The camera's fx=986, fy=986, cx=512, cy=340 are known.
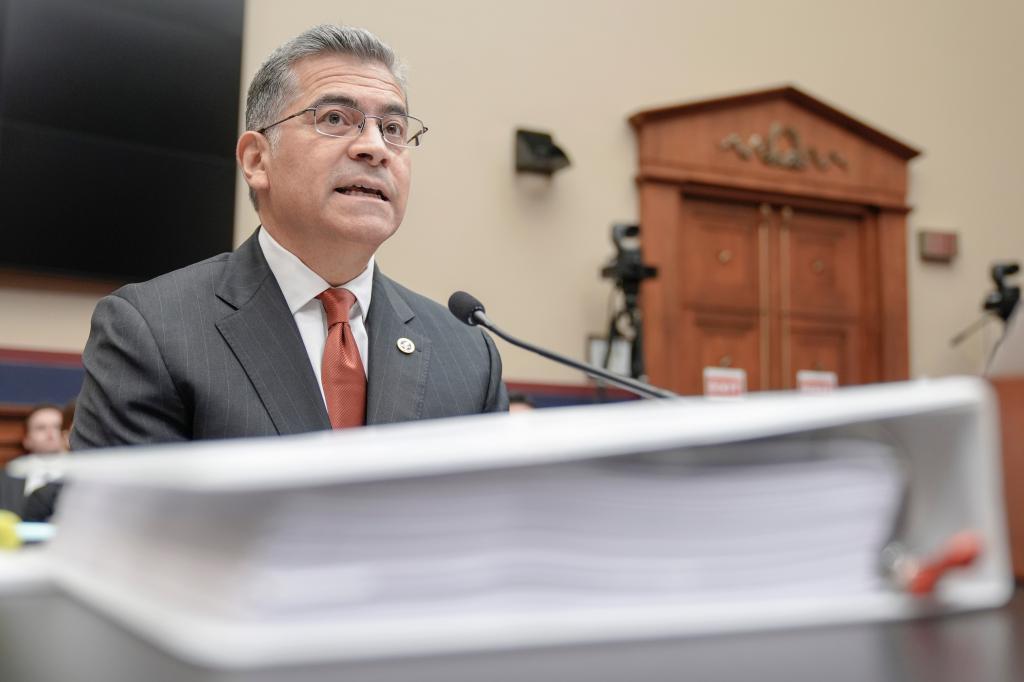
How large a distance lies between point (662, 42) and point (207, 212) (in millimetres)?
2575

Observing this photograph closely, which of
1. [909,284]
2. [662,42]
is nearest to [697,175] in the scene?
[662,42]

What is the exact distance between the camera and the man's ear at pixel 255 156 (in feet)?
5.70

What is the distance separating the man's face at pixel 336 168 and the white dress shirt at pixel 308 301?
53 millimetres

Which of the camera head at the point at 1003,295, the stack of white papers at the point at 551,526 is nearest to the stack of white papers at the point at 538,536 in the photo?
the stack of white papers at the point at 551,526

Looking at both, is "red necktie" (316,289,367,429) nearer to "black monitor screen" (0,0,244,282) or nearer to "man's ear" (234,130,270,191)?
"man's ear" (234,130,270,191)

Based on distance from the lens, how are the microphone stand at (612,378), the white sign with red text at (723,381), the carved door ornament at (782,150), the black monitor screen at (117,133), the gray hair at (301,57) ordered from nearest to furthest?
the microphone stand at (612,378) → the gray hair at (301,57) → the black monitor screen at (117,133) → the white sign with red text at (723,381) → the carved door ornament at (782,150)

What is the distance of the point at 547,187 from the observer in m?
4.82

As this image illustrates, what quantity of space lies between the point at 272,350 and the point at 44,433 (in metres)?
2.41

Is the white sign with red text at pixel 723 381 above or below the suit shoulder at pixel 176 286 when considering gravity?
above

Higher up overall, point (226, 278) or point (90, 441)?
point (226, 278)

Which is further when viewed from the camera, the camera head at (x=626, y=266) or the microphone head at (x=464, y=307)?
the camera head at (x=626, y=266)

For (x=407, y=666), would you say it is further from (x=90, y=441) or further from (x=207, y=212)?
(x=207, y=212)

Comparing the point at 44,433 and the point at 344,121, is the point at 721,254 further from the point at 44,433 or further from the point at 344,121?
the point at 344,121

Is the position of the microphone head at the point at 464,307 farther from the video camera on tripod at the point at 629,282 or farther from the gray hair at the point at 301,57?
the video camera on tripod at the point at 629,282
